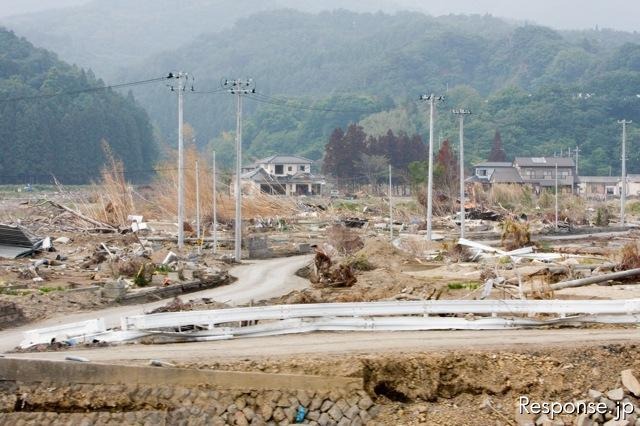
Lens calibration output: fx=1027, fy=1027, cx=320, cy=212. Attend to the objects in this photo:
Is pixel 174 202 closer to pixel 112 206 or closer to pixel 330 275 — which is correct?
pixel 112 206

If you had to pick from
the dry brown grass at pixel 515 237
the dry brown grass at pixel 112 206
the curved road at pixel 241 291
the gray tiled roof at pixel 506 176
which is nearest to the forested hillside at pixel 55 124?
the gray tiled roof at pixel 506 176

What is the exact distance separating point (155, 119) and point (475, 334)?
176m

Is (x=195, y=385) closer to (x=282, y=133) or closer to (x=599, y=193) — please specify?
(x=599, y=193)

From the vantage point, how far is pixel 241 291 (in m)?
26.4

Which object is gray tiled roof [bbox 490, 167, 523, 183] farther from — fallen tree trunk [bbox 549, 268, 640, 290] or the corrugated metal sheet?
fallen tree trunk [bbox 549, 268, 640, 290]

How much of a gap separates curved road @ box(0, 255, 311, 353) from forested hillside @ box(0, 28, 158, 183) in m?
56.2

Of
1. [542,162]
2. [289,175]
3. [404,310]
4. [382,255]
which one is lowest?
[382,255]

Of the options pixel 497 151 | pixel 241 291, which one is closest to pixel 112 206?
pixel 241 291

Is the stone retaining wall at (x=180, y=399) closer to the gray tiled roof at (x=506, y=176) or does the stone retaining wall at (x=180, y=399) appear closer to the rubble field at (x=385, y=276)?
the rubble field at (x=385, y=276)

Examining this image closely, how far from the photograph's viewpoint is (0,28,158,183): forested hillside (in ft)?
292

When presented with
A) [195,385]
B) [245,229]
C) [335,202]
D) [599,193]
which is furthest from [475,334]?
[599,193]

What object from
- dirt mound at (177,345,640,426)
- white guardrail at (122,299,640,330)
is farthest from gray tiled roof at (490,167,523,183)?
dirt mound at (177,345,640,426)

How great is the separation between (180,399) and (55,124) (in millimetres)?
83925

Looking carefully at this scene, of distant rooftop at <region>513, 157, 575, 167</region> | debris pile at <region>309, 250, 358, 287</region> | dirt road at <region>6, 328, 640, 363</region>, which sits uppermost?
distant rooftop at <region>513, 157, 575, 167</region>
